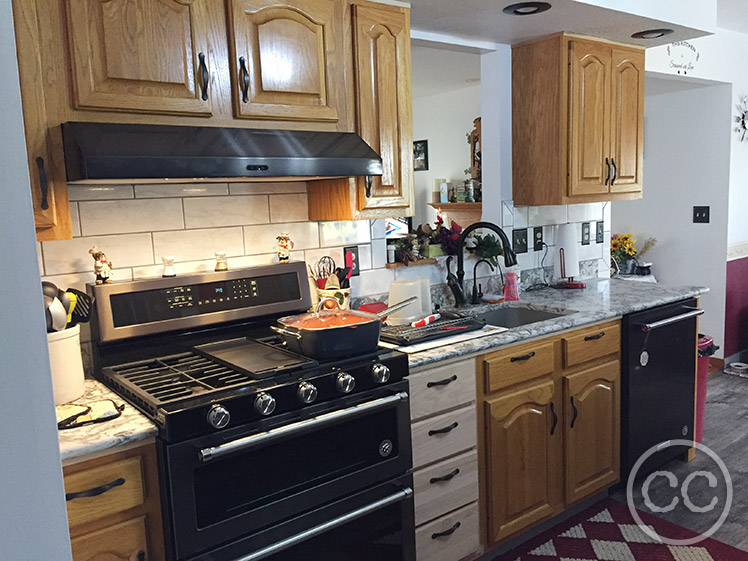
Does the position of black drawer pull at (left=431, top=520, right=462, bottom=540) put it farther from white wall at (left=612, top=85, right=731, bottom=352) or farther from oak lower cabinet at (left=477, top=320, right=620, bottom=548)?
white wall at (left=612, top=85, right=731, bottom=352)

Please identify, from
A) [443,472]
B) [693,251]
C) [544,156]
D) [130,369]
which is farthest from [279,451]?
[693,251]

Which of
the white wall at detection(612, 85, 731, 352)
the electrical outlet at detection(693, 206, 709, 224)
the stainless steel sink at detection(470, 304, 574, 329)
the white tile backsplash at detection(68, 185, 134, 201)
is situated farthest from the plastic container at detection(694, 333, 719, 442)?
the white tile backsplash at detection(68, 185, 134, 201)

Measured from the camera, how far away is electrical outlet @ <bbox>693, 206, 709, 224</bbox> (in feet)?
15.1

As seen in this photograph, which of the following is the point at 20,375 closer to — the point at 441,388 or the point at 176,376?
the point at 176,376

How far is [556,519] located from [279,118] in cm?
200

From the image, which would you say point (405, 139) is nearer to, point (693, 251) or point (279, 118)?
point (279, 118)

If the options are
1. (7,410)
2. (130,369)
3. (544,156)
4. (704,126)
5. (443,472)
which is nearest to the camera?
(7,410)

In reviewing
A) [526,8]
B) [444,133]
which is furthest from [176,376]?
[444,133]

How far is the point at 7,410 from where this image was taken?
25.6 inches

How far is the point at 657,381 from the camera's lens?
2.90m

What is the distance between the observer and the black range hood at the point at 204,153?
157 cm

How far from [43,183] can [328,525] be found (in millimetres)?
1197

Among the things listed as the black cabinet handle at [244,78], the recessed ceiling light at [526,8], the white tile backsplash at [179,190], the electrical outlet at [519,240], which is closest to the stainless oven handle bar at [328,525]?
the white tile backsplash at [179,190]

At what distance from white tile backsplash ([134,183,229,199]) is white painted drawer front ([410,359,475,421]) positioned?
3.10 feet
